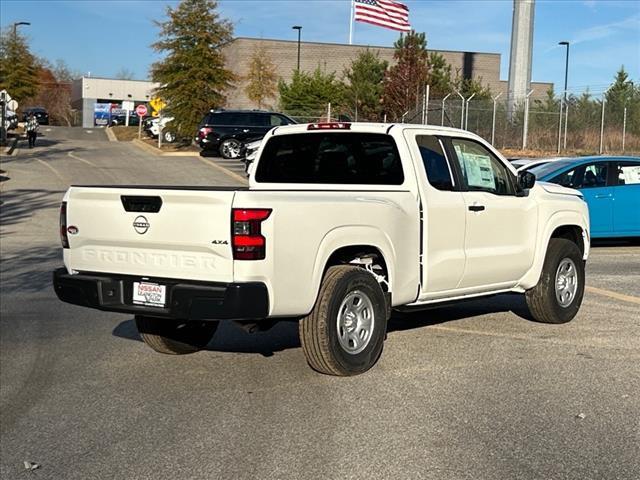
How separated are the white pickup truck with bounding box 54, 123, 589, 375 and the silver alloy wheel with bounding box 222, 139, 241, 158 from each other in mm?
26127

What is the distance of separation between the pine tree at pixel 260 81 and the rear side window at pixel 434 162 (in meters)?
51.4

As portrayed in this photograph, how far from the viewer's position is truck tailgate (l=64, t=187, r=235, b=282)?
5.58 meters

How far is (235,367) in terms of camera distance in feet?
22.6

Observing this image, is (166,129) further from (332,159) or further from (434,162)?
(434,162)

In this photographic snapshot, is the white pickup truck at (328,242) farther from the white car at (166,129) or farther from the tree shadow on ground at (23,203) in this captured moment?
the white car at (166,129)

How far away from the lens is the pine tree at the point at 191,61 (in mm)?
39562

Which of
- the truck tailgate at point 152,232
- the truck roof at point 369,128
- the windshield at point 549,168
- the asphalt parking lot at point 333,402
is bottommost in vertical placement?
the asphalt parking lot at point 333,402

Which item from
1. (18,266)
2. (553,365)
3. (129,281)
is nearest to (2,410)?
(129,281)

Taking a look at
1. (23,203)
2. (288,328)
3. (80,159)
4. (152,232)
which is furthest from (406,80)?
(152,232)

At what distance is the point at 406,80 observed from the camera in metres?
42.6

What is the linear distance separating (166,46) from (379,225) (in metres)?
35.5

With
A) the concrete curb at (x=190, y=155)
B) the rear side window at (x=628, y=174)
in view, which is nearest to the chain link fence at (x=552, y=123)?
the concrete curb at (x=190, y=155)

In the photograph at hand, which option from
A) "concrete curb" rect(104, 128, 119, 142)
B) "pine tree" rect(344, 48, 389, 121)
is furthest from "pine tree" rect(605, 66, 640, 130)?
"concrete curb" rect(104, 128, 119, 142)

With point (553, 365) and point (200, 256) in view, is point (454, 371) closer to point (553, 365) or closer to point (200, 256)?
point (553, 365)
